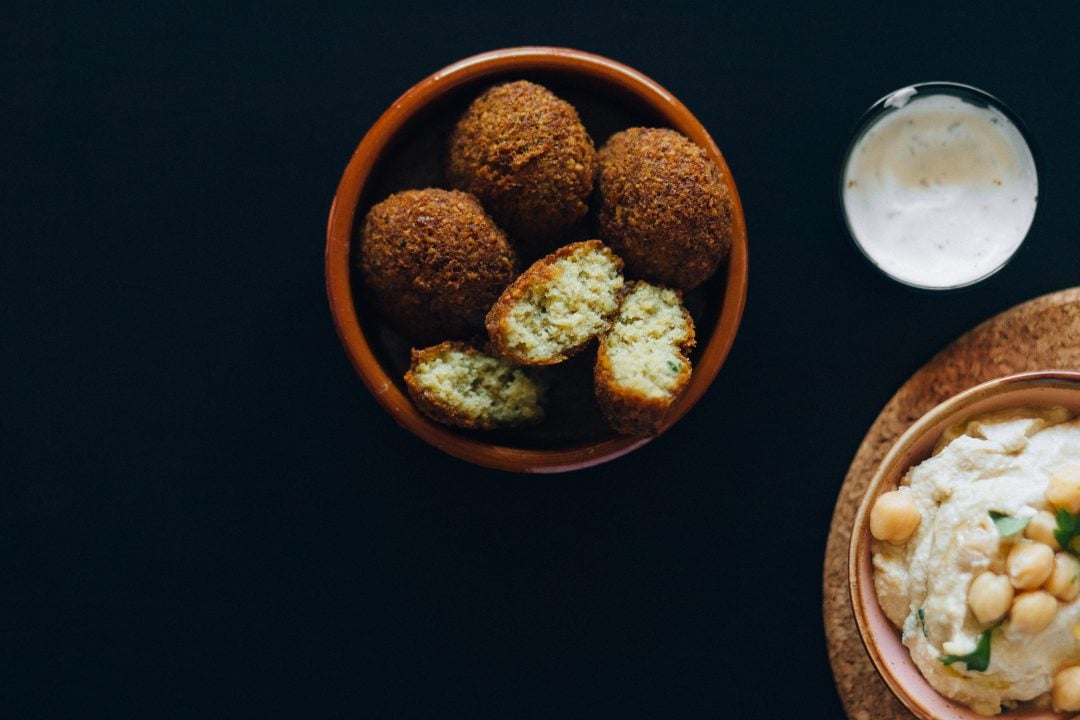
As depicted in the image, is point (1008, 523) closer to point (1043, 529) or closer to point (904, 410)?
point (1043, 529)

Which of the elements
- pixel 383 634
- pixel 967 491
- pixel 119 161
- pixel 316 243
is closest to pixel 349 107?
pixel 316 243

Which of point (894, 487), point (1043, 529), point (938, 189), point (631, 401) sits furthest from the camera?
point (938, 189)

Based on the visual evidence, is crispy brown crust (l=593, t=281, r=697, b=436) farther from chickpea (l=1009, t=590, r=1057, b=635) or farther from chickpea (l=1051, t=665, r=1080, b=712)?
chickpea (l=1051, t=665, r=1080, b=712)

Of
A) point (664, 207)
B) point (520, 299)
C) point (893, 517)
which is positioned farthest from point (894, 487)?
point (520, 299)

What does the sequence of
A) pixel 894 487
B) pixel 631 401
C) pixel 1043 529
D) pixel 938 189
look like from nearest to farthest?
pixel 631 401 → pixel 1043 529 → pixel 894 487 → pixel 938 189

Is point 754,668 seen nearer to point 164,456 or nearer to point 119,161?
point 164,456

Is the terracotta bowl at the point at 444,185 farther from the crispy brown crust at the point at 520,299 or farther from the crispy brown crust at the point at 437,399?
the crispy brown crust at the point at 520,299

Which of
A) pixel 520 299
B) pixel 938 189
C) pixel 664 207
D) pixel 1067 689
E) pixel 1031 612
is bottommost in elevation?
pixel 1067 689

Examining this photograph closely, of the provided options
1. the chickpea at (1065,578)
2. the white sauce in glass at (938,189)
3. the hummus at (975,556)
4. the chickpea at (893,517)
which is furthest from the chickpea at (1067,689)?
the white sauce in glass at (938,189)
